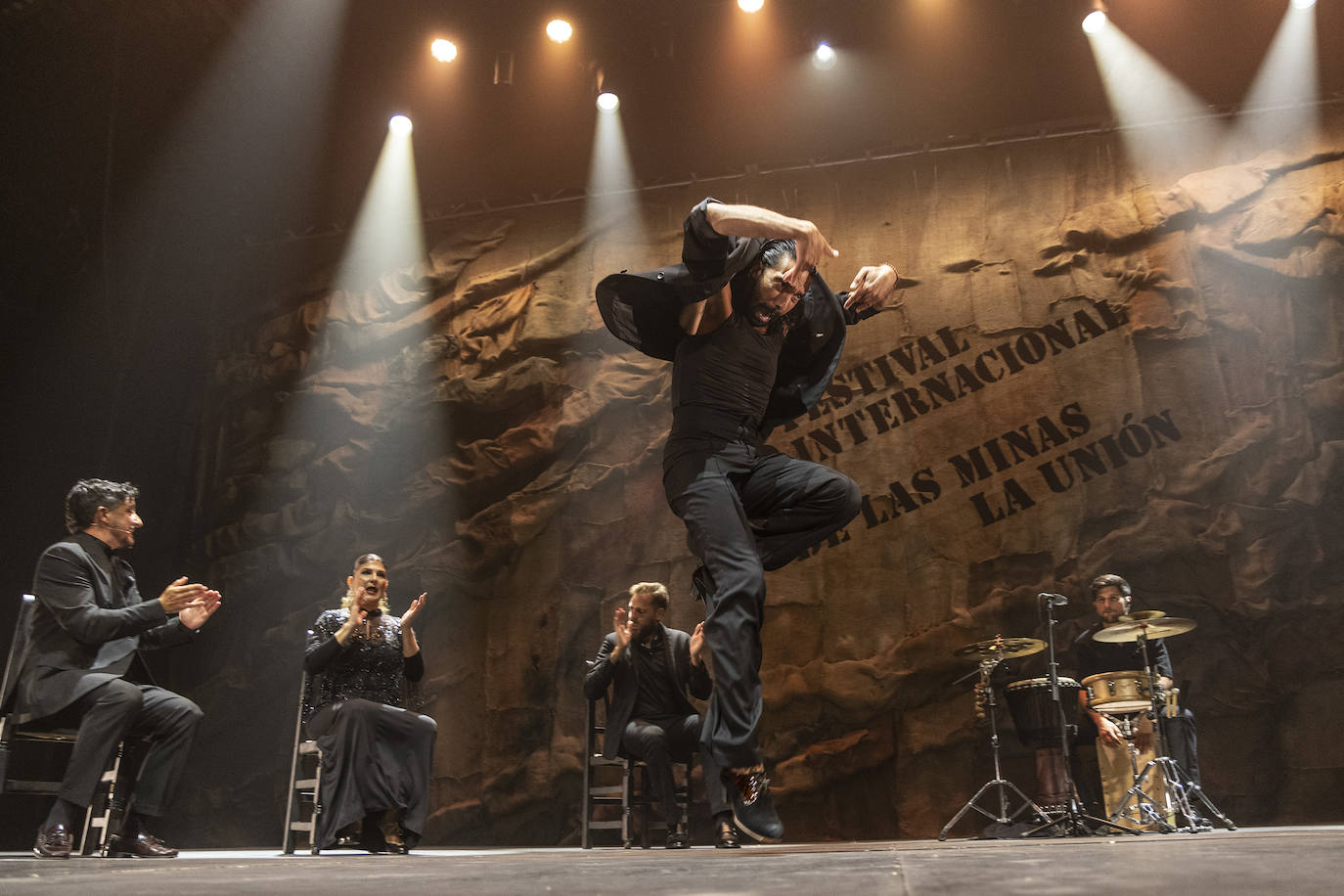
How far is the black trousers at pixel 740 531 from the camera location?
7.65 feet

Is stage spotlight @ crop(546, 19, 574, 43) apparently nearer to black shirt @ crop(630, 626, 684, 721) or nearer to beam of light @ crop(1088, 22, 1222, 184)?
beam of light @ crop(1088, 22, 1222, 184)

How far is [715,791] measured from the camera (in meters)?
4.79

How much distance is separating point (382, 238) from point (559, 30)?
8.23 feet

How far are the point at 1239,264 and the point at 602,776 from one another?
571 centimetres

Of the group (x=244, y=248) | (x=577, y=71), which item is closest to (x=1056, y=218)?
(x=577, y=71)

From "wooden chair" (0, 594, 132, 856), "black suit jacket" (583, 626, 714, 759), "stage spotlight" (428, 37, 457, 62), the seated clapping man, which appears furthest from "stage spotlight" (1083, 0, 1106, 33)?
"wooden chair" (0, 594, 132, 856)

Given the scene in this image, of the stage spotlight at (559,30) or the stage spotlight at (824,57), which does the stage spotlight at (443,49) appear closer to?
the stage spotlight at (559,30)

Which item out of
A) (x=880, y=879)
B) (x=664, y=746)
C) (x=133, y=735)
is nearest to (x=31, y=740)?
(x=133, y=735)

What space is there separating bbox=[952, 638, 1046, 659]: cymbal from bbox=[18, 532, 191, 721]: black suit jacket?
4.05 m

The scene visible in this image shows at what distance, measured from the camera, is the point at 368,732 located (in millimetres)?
4285

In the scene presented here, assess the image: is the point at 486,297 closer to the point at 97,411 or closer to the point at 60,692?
the point at 97,411

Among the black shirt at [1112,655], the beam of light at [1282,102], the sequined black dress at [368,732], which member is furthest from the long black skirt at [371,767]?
the beam of light at [1282,102]

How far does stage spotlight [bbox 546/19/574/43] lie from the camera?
689cm

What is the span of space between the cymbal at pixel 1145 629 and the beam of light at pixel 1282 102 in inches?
159
